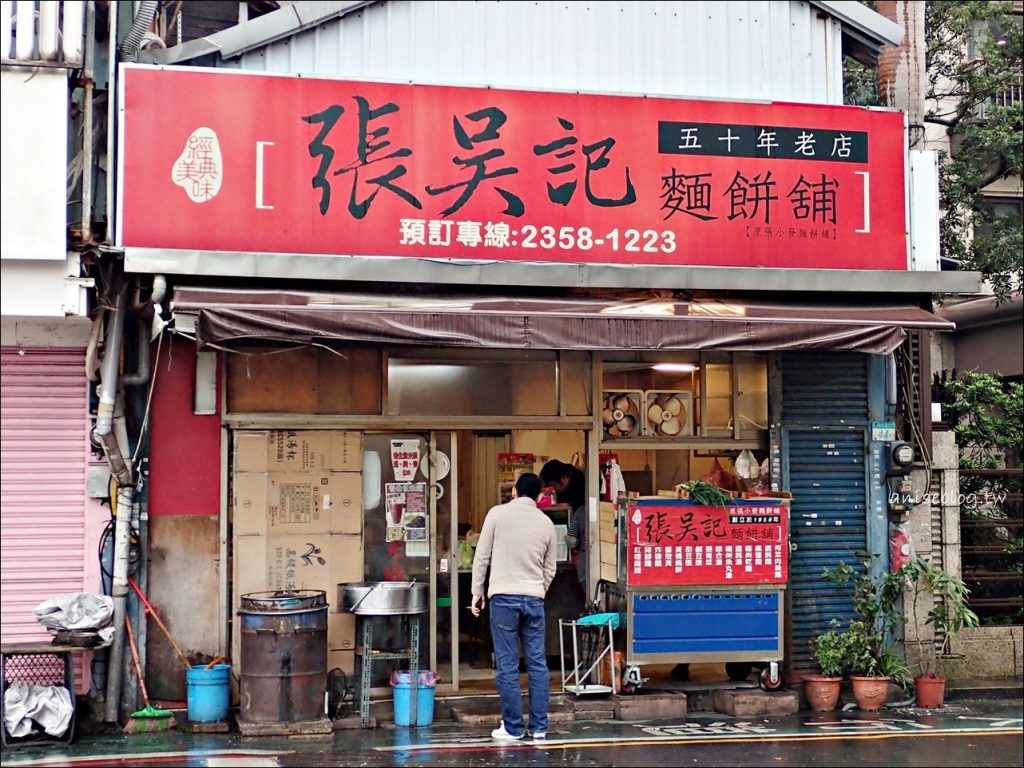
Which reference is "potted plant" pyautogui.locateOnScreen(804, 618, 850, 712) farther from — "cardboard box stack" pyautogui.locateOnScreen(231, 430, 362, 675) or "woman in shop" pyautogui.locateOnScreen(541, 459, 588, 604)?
"cardboard box stack" pyautogui.locateOnScreen(231, 430, 362, 675)

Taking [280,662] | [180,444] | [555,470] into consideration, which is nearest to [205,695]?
[280,662]

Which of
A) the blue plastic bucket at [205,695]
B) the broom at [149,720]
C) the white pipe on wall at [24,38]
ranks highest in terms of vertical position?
the white pipe on wall at [24,38]

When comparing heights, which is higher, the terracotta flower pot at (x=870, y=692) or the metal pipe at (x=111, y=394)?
the metal pipe at (x=111, y=394)

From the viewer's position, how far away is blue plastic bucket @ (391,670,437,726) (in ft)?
36.4

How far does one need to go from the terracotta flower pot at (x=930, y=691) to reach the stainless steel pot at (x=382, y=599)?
514 centimetres

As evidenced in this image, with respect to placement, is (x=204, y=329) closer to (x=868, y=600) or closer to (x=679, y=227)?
(x=679, y=227)

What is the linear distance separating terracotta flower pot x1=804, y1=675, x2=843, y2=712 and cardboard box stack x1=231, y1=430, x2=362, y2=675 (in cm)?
452

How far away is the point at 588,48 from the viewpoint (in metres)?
12.4

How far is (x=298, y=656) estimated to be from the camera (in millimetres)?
10672

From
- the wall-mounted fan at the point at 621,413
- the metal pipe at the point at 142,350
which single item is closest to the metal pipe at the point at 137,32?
the metal pipe at the point at 142,350

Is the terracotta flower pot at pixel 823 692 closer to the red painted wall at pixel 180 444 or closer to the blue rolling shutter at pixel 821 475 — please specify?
the blue rolling shutter at pixel 821 475

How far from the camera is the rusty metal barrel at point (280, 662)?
10.6 metres

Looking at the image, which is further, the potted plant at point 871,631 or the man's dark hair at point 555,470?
the man's dark hair at point 555,470

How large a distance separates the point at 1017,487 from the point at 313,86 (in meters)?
9.72
